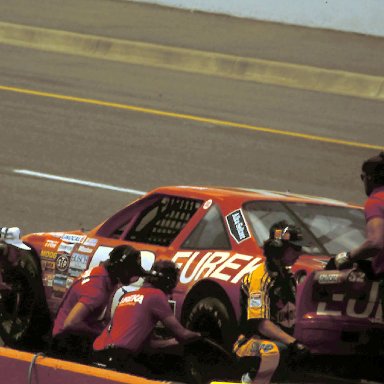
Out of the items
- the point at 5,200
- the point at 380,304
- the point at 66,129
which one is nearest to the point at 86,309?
the point at 380,304

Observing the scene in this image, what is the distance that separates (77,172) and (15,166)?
818mm

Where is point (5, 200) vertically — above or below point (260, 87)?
below

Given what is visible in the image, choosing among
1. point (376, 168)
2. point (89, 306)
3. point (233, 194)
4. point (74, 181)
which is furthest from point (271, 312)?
point (74, 181)

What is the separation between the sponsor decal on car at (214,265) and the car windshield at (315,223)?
0.24 metres

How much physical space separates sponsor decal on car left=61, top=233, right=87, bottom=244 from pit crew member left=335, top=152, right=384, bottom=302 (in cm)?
324

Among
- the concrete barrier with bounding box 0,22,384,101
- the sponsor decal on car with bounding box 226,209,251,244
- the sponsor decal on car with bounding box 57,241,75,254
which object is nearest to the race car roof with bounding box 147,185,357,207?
the sponsor decal on car with bounding box 226,209,251,244

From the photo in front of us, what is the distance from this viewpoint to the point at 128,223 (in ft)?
43.0

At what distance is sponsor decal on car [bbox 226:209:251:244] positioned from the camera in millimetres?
11719

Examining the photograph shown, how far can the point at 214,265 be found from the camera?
38.1ft

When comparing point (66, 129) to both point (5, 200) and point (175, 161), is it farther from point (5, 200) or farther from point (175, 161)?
point (5, 200)

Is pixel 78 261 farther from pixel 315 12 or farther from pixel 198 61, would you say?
pixel 315 12

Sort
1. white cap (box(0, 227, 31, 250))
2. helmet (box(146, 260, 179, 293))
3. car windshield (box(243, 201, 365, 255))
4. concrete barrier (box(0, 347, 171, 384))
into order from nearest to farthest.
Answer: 1. concrete barrier (box(0, 347, 171, 384))
2. helmet (box(146, 260, 179, 293))
3. car windshield (box(243, 201, 365, 255))
4. white cap (box(0, 227, 31, 250))

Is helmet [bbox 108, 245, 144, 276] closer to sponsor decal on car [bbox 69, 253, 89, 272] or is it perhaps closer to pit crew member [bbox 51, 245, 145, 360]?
pit crew member [bbox 51, 245, 145, 360]

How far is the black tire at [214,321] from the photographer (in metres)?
11.1
